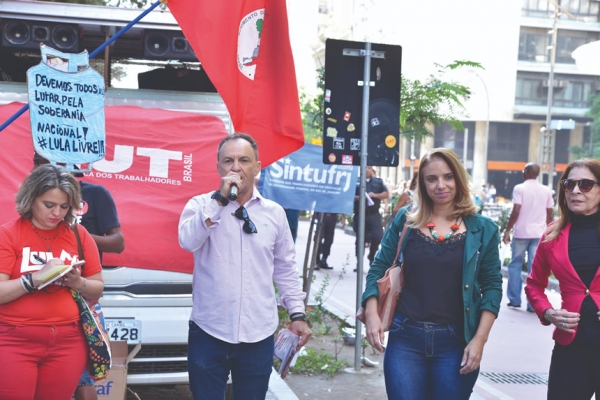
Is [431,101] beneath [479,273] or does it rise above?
above

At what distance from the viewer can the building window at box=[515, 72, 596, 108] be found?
65688 mm

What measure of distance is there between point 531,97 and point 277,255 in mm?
65708

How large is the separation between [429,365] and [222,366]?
3.31 ft

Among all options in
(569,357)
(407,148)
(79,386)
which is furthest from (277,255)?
(407,148)

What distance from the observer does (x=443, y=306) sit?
12.5 ft

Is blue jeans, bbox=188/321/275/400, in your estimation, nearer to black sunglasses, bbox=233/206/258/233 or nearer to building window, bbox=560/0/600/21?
black sunglasses, bbox=233/206/258/233

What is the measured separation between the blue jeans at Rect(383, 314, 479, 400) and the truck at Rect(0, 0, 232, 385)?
6.67 ft

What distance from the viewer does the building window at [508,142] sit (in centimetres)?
6766

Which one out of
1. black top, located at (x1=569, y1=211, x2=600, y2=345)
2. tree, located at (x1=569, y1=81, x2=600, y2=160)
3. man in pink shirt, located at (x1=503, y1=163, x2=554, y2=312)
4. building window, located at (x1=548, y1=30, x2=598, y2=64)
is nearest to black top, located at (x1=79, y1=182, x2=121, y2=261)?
black top, located at (x1=569, y1=211, x2=600, y2=345)

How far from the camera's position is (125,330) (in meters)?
5.32

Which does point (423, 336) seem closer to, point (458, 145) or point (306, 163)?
point (306, 163)

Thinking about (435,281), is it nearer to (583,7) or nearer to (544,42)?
(544,42)

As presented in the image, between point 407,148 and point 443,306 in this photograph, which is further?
point 407,148

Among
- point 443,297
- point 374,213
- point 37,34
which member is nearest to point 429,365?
point 443,297
